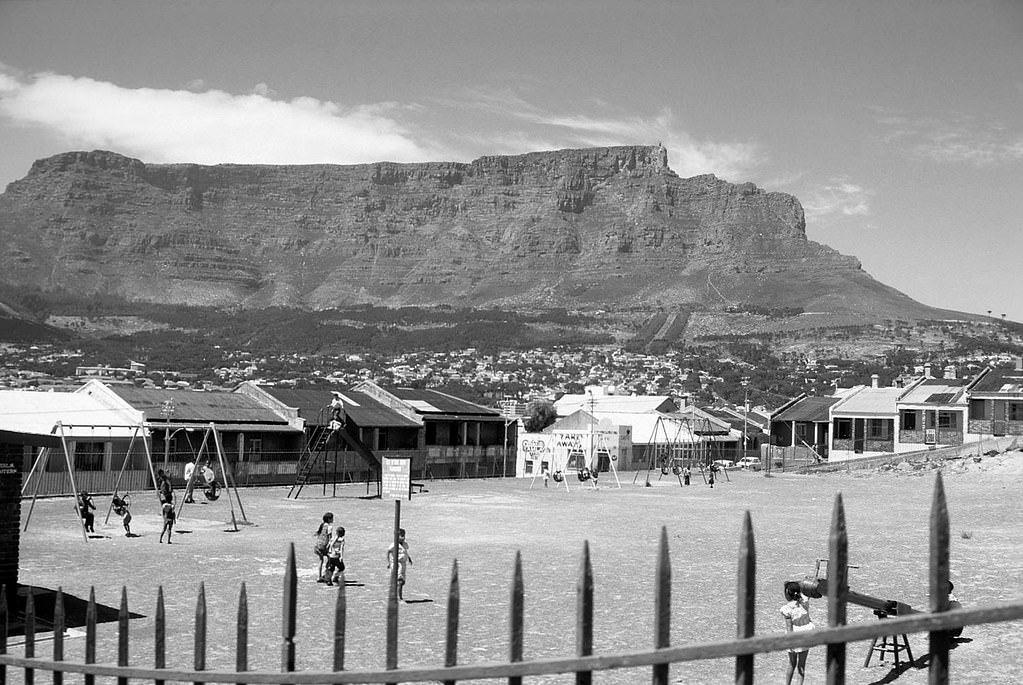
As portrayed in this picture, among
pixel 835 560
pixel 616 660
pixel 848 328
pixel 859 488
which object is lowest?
pixel 859 488

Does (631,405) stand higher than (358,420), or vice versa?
(631,405)

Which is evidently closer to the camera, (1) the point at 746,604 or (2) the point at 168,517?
(1) the point at 746,604

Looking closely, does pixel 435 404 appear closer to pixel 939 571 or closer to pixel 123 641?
pixel 123 641

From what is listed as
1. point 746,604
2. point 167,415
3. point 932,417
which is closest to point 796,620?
point 746,604

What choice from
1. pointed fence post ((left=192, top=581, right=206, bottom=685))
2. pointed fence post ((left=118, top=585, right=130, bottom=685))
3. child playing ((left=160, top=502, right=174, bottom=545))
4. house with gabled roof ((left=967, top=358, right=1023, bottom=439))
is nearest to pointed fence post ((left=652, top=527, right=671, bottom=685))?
pointed fence post ((left=192, top=581, right=206, bottom=685))

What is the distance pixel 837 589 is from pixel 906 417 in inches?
3246

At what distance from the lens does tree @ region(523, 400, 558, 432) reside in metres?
117

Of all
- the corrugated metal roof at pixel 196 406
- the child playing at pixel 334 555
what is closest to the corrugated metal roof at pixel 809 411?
the corrugated metal roof at pixel 196 406

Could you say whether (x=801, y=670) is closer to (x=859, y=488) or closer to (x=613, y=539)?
(x=613, y=539)

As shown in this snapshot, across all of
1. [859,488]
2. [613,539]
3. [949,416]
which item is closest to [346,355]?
[949,416]

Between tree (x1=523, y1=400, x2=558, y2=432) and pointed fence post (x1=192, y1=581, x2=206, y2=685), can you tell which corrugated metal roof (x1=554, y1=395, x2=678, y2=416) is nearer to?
tree (x1=523, y1=400, x2=558, y2=432)

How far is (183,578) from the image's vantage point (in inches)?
859

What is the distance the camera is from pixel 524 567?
945 inches

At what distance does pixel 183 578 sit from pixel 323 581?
2788 millimetres
